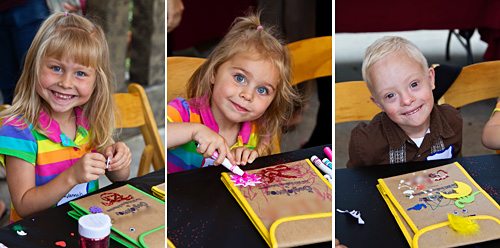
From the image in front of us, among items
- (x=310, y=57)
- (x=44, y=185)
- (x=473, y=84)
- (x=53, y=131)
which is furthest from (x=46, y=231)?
(x=473, y=84)

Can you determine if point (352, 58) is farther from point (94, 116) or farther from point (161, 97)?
point (94, 116)

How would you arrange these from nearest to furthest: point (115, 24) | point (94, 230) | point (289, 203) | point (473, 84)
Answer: point (94, 230) → point (289, 203) → point (473, 84) → point (115, 24)

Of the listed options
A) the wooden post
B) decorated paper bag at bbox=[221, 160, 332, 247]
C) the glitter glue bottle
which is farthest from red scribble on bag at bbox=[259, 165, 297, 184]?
the wooden post

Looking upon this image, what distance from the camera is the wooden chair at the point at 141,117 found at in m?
1.06

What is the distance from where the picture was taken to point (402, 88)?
2.96 feet

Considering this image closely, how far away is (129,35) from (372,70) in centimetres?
130

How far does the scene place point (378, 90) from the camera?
918 millimetres

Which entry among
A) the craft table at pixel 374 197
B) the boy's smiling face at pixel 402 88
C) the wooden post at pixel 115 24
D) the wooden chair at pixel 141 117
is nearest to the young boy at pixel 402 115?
the boy's smiling face at pixel 402 88

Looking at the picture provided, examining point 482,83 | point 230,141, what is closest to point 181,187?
point 230,141

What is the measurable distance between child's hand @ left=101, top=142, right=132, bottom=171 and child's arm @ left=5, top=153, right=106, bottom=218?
0.18ft

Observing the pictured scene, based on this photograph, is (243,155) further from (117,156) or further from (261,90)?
(117,156)

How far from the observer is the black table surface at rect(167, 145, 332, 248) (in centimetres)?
62

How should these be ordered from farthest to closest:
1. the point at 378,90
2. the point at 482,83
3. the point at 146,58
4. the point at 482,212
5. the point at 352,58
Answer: the point at 352,58 → the point at 146,58 → the point at 482,83 → the point at 378,90 → the point at 482,212

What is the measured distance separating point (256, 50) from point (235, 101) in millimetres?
90
